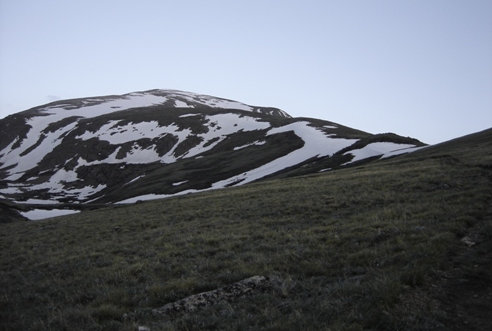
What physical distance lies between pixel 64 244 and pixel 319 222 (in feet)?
47.5

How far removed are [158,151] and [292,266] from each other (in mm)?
104506

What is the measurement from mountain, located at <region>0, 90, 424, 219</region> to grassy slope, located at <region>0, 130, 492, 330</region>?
3307cm

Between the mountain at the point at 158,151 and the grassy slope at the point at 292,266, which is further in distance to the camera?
the mountain at the point at 158,151

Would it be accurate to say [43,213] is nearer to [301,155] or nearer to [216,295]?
[301,155]

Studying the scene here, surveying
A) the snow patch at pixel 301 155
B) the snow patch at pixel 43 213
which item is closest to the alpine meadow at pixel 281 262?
the snow patch at pixel 43 213

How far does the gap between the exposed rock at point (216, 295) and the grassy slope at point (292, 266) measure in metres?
0.35

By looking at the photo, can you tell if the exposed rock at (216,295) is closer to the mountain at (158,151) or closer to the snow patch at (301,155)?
the mountain at (158,151)

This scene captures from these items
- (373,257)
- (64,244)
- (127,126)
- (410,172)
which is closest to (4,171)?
(127,126)

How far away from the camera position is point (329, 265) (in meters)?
11.2

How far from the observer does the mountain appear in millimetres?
63656

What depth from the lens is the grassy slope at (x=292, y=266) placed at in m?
7.96

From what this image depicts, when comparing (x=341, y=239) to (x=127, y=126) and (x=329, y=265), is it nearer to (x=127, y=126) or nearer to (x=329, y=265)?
(x=329, y=265)

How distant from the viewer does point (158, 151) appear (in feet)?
368

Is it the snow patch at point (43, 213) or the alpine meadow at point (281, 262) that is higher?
the alpine meadow at point (281, 262)
